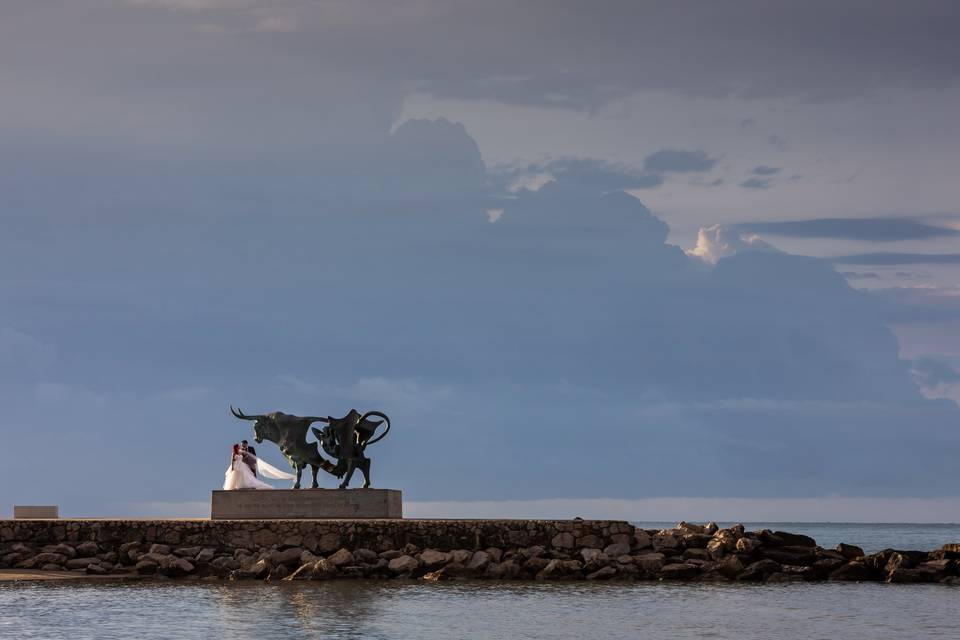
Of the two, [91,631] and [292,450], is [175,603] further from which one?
[292,450]

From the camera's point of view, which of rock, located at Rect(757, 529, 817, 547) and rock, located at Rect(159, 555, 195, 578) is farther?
rock, located at Rect(757, 529, 817, 547)

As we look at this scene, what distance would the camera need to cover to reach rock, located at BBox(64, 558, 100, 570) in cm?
3856

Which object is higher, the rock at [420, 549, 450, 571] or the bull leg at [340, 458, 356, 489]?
the bull leg at [340, 458, 356, 489]

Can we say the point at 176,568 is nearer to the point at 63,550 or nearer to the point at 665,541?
the point at 63,550

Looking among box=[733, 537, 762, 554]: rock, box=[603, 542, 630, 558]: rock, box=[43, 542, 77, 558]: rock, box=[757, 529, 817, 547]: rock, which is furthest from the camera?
box=[757, 529, 817, 547]: rock

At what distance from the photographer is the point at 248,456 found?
137ft

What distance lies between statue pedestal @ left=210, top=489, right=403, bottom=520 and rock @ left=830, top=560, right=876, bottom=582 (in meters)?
12.6

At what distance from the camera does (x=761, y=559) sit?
39688mm

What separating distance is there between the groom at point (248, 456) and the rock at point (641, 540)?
11192 mm

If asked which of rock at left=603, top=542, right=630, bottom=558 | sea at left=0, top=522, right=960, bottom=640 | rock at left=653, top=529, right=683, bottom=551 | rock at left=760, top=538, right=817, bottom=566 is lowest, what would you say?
sea at left=0, top=522, right=960, bottom=640

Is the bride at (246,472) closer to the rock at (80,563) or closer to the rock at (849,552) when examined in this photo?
the rock at (80,563)

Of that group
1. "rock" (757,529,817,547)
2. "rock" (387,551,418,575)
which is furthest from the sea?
"rock" (757,529,817,547)

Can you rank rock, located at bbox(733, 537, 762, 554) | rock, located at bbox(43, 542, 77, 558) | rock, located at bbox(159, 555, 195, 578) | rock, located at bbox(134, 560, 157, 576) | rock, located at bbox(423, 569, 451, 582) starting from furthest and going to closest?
rock, located at bbox(733, 537, 762, 554) < rock, located at bbox(43, 542, 77, 558) < rock, located at bbox(134, 560, 157, 576) < rock, located at bbox(159, 555, 195, 578) < rock, located at bbox(423, 569, 451, 582)

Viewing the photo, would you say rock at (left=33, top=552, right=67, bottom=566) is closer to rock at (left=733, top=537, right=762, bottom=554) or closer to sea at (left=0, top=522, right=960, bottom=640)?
sea at (left=0, top=522, right=960, bottom=640)
